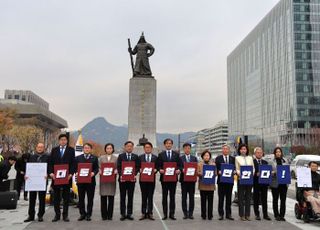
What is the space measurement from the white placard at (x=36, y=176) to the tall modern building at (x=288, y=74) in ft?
232

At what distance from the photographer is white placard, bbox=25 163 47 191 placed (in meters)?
9.88

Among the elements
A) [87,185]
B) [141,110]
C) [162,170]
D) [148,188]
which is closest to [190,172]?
[162,170]

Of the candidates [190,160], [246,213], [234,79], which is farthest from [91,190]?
[234,79]

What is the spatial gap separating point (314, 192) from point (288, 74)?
3527 inches

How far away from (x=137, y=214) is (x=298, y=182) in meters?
4.80

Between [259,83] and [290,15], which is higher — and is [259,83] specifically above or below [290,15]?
below

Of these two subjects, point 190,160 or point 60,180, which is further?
point 190,160

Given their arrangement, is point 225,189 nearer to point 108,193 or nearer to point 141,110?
point 108,193

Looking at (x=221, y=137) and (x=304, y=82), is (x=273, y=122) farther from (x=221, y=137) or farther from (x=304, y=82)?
(x=221, y=137)

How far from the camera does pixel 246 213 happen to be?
10305mm

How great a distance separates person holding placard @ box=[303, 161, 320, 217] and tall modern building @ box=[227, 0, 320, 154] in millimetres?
66930

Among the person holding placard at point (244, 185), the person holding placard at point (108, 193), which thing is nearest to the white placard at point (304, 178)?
the person holding placard at point (244, 185)

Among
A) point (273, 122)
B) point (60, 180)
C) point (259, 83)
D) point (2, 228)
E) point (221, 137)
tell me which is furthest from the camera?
point (221, 137)

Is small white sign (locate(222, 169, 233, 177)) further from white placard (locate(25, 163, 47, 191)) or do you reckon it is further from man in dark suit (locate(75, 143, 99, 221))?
white placard (locate(25, 163, 47, 191))
